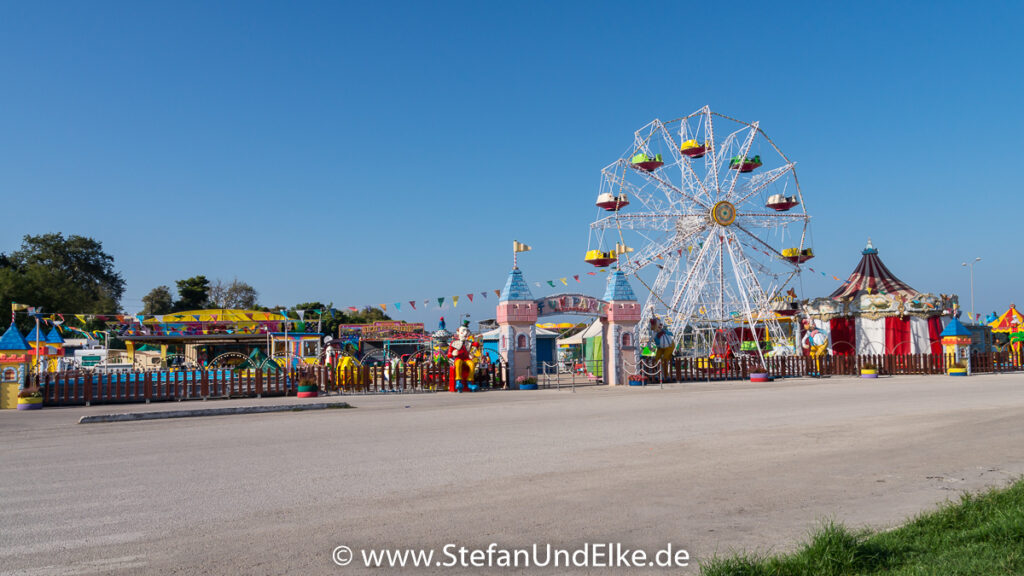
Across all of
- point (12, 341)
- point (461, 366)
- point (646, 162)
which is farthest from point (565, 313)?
point (12, 341)

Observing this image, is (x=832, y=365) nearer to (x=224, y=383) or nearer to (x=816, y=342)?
(x=816, y=342)

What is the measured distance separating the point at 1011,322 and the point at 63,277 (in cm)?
6704

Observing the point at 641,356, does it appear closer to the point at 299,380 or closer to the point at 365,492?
the point at 299,380

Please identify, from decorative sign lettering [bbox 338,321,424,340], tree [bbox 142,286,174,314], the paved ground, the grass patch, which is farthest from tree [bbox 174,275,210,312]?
the grass patch

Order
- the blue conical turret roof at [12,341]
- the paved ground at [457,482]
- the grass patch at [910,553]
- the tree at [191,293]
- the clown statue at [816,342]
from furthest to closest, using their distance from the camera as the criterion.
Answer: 1. the tree at [191,293]
2. the clown statue at [816,342]
3. the blue conical turret roof at [12,341]
4. the paved ground at [457,482]
5. the grass patch at [910,553]

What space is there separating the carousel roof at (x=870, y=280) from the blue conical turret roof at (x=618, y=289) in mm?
17804

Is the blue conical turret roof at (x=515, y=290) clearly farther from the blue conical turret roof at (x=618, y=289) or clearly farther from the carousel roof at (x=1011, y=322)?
the carousel roof at (x=1011, y=322)

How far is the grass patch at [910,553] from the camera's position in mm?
Answer: 4266

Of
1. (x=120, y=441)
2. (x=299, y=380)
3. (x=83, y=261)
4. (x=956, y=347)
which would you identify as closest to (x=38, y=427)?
(x=120, y=441)

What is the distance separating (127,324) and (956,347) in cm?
4053

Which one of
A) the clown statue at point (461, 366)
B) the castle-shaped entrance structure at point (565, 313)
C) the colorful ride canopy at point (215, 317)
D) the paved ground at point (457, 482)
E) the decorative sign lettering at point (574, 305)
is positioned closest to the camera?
the paved ground at point (457, 482)

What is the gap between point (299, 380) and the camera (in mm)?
23375

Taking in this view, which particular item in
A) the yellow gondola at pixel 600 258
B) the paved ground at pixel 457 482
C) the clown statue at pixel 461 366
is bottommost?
A: the paved ground at pixel 457 482

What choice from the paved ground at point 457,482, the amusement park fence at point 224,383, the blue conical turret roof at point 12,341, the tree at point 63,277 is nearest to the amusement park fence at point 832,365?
the amusement park fence at point 224,383
